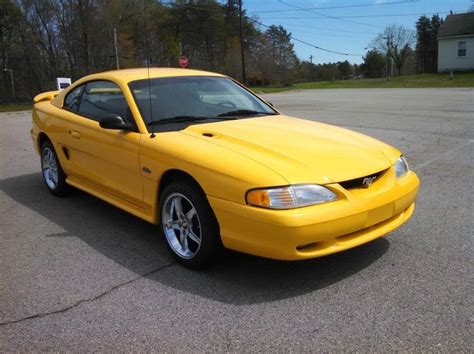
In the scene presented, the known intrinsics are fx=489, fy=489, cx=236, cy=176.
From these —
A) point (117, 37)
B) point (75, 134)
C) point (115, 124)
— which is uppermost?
point (117, 37)

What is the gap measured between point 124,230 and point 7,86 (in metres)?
42.8

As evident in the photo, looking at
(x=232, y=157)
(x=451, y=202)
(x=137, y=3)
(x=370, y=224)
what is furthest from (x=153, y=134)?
(x=137, y=3)

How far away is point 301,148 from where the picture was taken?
364 cm

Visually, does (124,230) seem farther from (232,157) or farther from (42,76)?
(42,76)

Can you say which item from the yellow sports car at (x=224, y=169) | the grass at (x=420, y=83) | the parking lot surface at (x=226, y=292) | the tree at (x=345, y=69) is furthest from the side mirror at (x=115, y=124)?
the tree at (x=345, y=69)

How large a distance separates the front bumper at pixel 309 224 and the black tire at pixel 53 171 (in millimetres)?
2899

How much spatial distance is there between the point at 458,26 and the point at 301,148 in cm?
5493

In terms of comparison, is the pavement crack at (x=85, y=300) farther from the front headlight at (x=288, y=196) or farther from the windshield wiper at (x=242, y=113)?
the windshield wiper at (x=242, y=113)

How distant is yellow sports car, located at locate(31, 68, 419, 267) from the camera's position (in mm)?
3139

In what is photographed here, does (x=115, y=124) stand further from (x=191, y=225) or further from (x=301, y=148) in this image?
(x=301, y=148)

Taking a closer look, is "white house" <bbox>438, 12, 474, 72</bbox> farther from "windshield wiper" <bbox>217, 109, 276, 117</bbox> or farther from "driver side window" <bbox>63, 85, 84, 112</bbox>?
"driver side window" <bbox>63, 85, 84, 112</bbox>

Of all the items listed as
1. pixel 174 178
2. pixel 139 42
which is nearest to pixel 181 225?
pixel 174 178

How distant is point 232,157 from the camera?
339 cm

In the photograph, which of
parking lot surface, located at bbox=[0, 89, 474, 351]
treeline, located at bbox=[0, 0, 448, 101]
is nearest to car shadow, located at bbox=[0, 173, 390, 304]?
parking lot surface, located at bbox=[0, 89, 474, 351]
